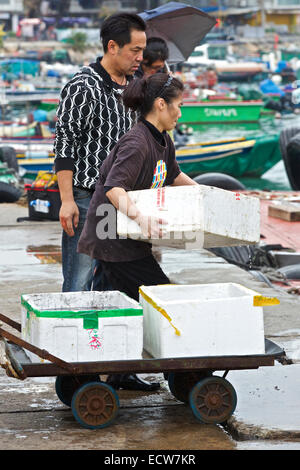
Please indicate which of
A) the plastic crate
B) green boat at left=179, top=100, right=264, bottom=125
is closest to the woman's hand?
the plastic crate

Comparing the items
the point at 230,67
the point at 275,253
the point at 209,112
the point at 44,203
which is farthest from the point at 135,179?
the point at 230,67

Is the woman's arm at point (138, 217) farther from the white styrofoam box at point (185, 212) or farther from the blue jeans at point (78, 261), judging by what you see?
the blue jeans at point (78, 261)

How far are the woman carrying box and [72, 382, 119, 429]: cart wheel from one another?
2.31 feet

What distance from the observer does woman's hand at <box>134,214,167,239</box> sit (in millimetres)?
4371

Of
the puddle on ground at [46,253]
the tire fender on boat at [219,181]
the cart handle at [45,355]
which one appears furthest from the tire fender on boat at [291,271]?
the tire fender on boat at [219,181]

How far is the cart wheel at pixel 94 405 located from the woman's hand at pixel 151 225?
722 mm

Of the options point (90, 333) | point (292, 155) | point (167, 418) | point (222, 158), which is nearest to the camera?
point (90, 333)

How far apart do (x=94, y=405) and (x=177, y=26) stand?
6.34 metres

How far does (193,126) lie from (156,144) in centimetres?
3864

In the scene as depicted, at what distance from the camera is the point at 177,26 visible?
32.3 ft

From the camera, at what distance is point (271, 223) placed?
44.2 ft

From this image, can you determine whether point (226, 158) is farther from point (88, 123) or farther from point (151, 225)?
point (151, 225)
